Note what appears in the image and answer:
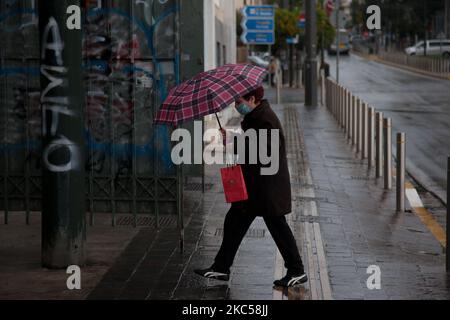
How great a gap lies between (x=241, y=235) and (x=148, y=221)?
3179mm

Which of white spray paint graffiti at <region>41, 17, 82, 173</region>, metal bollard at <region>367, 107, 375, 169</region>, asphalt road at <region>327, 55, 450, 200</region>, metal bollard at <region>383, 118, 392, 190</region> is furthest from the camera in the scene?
asphalt road at <region>327, 55, 450, 200</region>

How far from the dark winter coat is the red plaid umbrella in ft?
0.75

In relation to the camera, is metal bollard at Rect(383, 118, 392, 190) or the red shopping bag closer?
the red shopping bag

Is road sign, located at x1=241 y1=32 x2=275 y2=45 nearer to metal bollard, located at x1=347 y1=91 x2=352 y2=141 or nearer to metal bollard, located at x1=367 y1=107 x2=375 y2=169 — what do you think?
metal bollard, located at x1=347 y1=91 x2=352 y2=141

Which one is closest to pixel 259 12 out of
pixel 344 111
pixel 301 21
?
pixel 344 111

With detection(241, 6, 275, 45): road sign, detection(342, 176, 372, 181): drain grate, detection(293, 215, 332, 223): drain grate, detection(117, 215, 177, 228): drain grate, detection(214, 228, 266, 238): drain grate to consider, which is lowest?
detection(342, 176, 372, 181): drain grate

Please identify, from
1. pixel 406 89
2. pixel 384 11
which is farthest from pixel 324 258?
pixel 384 11

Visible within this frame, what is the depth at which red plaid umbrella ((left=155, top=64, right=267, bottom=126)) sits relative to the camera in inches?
337

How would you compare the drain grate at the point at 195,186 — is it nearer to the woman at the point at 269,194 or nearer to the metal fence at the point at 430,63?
the woman at the point at 269,194

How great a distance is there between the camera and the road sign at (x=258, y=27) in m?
33.8

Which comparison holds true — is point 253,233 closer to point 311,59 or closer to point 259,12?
point 259,12

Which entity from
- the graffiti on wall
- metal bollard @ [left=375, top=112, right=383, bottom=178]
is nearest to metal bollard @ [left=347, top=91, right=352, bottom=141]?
metal bollard @ [left=375, top=112, right=383, bottom=178]

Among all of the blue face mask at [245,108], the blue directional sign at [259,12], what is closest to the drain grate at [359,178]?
the blue face mask at [245,108]

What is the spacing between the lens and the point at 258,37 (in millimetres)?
33875
